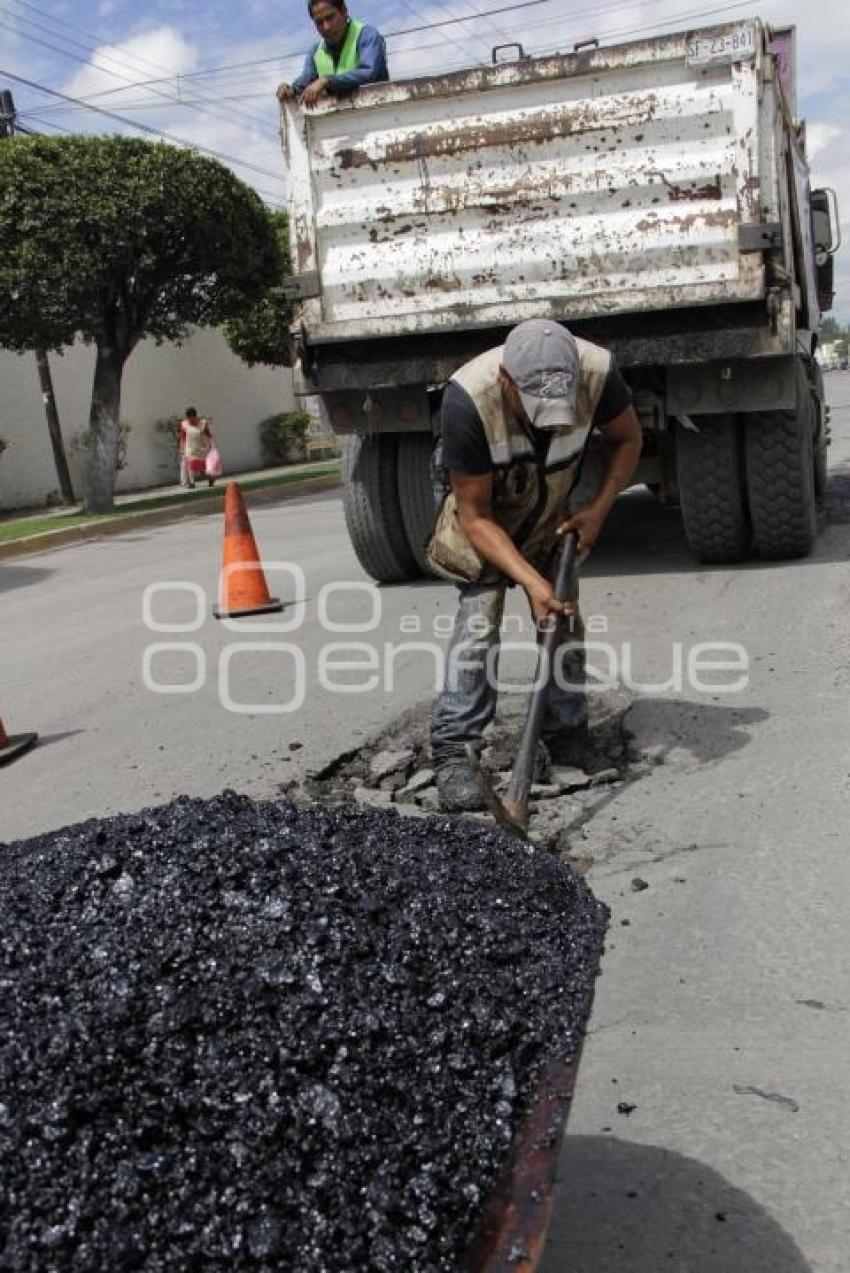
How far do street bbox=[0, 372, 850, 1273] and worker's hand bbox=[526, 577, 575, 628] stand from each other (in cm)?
66

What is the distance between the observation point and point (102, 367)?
18.3 meters

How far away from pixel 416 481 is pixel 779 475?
6.88 feet

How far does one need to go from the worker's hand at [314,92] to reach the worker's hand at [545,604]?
440 centimetres

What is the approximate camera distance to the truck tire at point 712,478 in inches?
301

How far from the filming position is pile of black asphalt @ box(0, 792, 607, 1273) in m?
1.64

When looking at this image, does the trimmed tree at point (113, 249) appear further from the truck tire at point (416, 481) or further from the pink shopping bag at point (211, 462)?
the truck tire at point (416, 481)

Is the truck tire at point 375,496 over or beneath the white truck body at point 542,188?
beneath

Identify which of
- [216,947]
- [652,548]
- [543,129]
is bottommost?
[652,548]

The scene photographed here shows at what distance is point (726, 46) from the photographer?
6.84 metres

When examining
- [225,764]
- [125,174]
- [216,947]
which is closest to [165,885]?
[216,947]

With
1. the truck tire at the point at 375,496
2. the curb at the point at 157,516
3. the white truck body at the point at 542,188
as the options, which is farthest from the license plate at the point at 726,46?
the curb at the point at 157,516

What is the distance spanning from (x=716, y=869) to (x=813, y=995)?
2.52 ft

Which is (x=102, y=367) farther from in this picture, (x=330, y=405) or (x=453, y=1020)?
(x=453, y=1020)

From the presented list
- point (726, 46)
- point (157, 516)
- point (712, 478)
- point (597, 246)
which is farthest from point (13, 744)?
point (157, 516)
